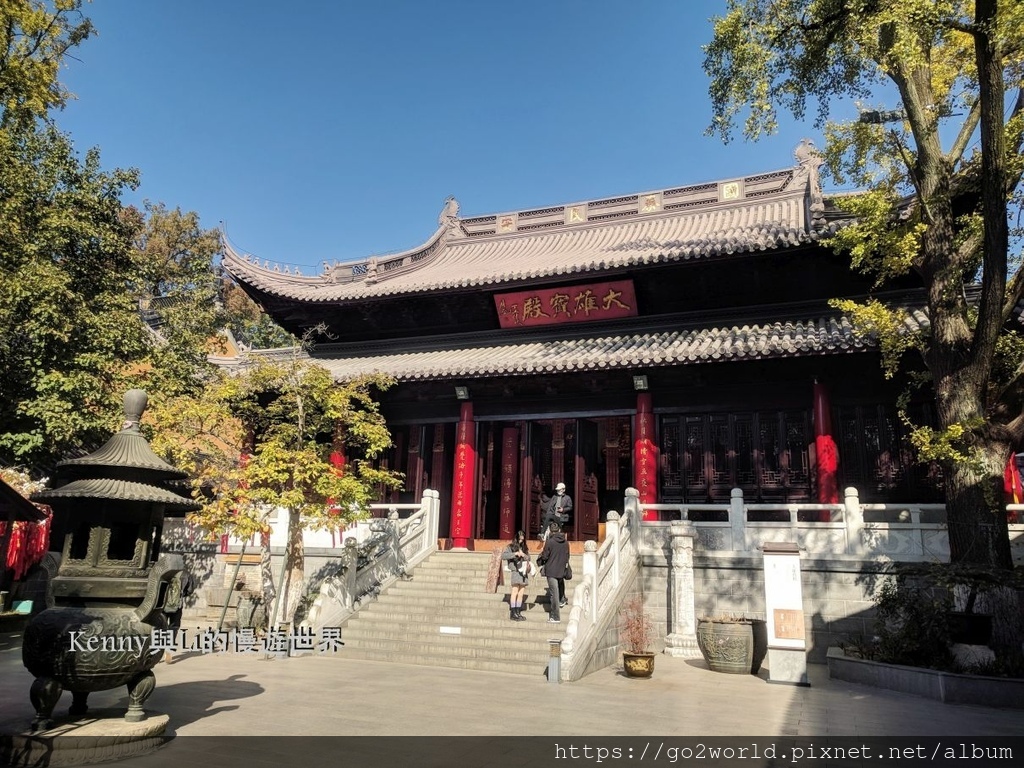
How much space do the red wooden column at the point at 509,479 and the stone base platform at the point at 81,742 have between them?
9.76m

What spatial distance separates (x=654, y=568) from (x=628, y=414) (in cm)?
364

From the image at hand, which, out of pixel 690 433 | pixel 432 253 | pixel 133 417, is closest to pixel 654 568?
pixel 690 433

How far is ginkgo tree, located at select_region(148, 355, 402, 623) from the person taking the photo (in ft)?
33.1

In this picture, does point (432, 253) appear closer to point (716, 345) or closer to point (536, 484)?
point (536, 484)

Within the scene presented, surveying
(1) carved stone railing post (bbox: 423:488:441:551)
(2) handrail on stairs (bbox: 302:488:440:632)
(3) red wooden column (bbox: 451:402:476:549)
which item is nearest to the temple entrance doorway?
(3) red wooden column (bbox: 451:402:476:549)

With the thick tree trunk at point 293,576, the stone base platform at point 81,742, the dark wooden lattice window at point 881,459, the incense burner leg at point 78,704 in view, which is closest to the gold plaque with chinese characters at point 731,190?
the dark wooden lattice window at point 881,459

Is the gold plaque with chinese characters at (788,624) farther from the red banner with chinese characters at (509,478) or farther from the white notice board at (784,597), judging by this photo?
the red banner with chinese characters at (509,478)

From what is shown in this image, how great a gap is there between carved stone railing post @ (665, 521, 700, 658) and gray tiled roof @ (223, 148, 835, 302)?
5.69 meters

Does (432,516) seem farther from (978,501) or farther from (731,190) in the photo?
(731,190)

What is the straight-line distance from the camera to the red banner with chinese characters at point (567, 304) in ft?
48.9

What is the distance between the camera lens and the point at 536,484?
1482 cm

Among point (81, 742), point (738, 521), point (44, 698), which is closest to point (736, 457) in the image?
point (738, 521)

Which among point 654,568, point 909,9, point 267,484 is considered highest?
point 909,9

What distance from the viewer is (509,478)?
14836 millimetres
